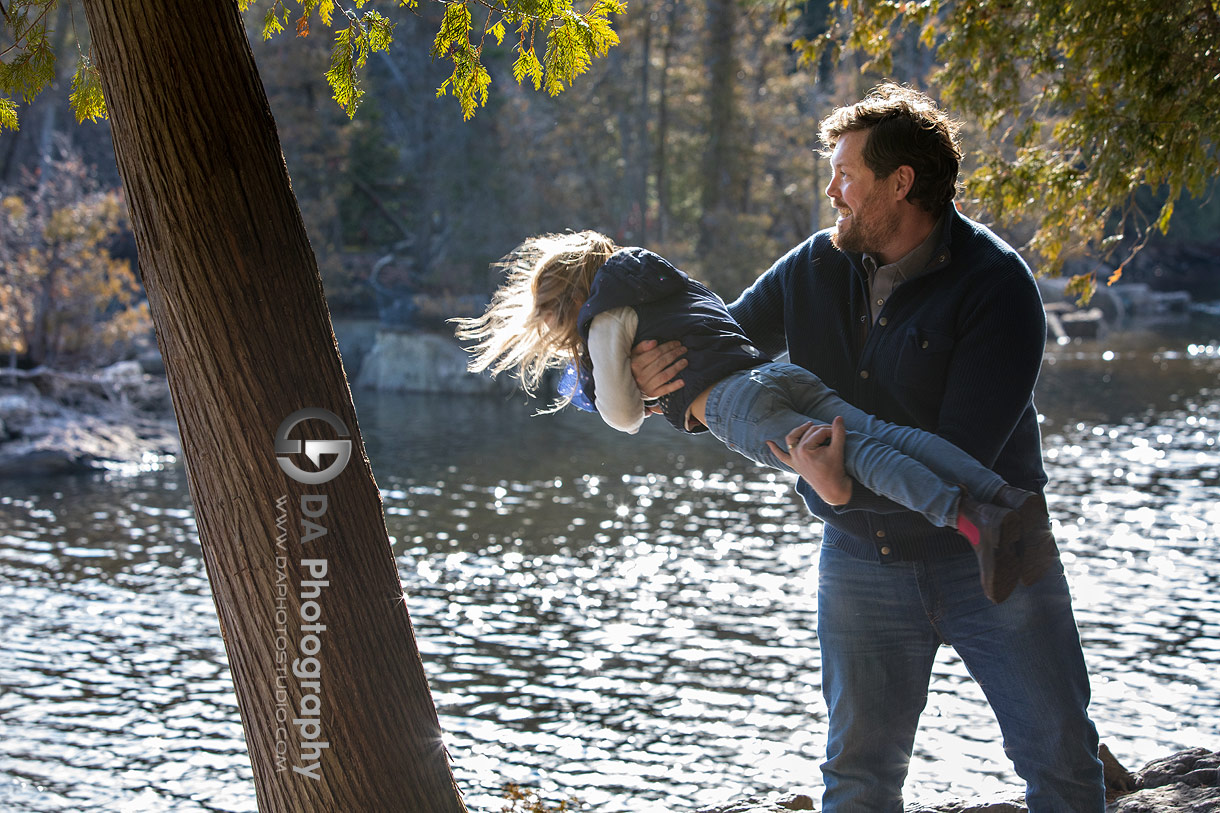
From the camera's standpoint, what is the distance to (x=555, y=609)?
782 centimetres

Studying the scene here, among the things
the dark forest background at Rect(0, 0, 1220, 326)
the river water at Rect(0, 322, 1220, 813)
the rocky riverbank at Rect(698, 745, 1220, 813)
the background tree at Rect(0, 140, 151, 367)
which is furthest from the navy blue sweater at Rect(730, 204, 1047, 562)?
the dark forest background at Rect(0, 0, 1220, 326)

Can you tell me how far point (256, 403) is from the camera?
2.44m

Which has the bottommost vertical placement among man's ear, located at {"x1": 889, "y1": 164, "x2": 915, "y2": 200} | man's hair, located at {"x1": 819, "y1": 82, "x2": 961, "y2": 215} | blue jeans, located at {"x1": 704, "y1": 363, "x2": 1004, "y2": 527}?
blue jeans, located at {"x1": 704, "y1": 363, "x2": 1004, "y2": 527}

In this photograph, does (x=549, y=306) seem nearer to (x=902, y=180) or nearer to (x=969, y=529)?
(x=902, y=180)

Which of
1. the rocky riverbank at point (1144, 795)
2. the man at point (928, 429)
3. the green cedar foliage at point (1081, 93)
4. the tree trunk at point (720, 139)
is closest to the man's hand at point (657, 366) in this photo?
the man at point (928, 429)

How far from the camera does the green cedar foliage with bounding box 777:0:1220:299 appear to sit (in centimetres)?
419

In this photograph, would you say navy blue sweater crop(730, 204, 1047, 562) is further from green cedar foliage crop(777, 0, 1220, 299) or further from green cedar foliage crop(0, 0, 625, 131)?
green cedar foliage crop(777, 0, 1220, 299)

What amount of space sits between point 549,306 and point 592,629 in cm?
469

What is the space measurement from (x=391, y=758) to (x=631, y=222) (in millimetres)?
23746

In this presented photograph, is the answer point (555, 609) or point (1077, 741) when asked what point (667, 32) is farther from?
point (1077, 741)

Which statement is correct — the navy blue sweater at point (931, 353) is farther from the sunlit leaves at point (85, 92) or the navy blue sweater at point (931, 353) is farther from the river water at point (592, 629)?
the river water at point (592, 629)

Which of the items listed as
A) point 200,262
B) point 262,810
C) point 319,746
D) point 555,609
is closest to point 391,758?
point 319,746

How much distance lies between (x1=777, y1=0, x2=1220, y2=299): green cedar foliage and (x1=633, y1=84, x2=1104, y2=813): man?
7.45ft

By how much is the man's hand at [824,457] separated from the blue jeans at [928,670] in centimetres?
23
